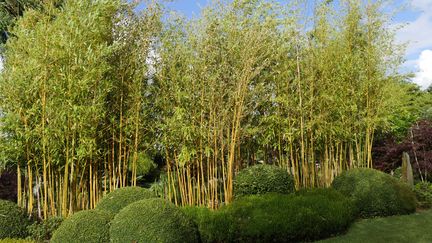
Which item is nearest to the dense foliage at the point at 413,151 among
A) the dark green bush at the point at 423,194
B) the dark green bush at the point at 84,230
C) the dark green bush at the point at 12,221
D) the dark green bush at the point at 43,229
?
the dark green bush at the point at 423,194

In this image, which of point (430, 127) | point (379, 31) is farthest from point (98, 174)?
point (430, 127)

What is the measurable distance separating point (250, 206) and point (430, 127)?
17.6 ft

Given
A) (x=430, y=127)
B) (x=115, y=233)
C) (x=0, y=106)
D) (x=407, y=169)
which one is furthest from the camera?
(x=430, y=127)

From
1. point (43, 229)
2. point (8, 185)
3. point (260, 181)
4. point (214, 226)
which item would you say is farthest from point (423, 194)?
point (8, 185)

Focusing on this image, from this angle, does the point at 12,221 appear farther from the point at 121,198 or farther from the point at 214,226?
the point at 214,226

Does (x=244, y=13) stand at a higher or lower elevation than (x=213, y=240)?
higher

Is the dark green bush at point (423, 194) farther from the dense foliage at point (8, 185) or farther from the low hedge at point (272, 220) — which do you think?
the dense foliage at point (8, 185)

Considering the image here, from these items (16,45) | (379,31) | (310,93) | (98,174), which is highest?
(379,31)

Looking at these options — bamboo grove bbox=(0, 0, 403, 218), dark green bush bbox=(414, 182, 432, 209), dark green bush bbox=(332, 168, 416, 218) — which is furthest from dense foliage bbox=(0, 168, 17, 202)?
dark green bush bbox=(414, 182, 432, 209)

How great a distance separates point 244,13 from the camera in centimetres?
641

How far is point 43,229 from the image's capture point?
4.66 m

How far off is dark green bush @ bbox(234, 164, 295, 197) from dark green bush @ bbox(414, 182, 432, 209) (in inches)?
99.8

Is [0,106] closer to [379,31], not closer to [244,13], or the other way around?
[244,13]

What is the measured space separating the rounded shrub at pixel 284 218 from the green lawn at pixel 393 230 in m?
0.19
